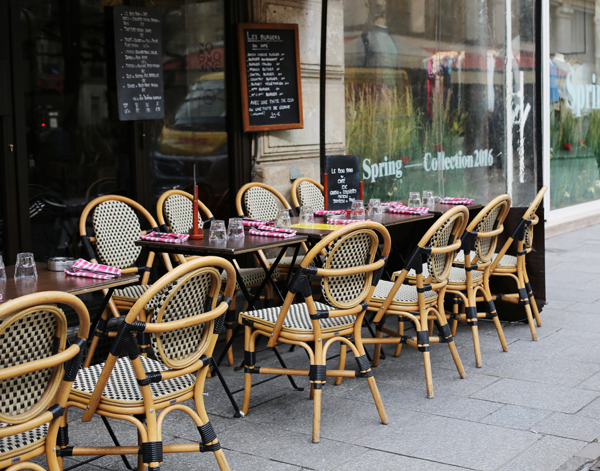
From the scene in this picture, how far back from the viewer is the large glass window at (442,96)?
288 inches

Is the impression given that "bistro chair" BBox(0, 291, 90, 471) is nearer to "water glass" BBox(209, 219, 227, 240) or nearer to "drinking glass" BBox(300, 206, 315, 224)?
"water glass" BBox(209, 219, 227, 240)

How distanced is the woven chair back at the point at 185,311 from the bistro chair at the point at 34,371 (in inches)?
12.7

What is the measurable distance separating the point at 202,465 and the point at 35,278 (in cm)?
109

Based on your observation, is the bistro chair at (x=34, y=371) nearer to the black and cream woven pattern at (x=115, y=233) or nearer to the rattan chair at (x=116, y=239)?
the rattan chair at (x=116, y=239)

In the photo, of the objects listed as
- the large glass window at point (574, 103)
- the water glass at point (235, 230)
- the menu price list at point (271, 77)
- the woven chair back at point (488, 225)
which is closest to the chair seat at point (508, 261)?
the woven chair back at point (488, 225)

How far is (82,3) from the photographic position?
5371 millimetres

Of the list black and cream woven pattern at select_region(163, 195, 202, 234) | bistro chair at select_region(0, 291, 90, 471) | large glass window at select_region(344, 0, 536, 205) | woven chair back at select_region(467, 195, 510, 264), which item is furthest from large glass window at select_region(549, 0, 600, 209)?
bistro chair at select_region(0, 291, 90, 471)

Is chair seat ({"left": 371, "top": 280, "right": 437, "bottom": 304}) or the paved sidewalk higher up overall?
chair seat ({"left": 371, "top": 280, "right": 437, "bottom": 304})

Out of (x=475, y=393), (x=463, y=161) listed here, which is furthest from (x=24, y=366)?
(x=463, y=161)

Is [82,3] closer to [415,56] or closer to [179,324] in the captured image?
[179,324]

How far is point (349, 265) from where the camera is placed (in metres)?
3.79

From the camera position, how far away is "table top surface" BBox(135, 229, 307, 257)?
4039 millimetres

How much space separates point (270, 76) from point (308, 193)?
1053 mm

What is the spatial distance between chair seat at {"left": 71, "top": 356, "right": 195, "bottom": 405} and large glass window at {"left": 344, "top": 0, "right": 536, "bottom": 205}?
4.63 metres
